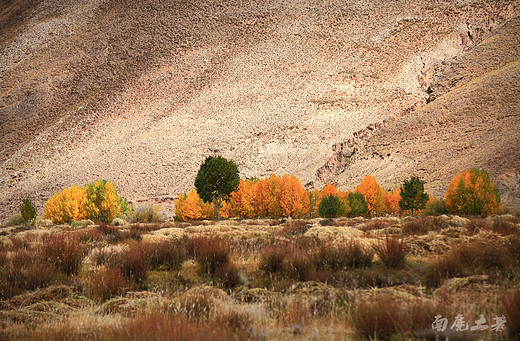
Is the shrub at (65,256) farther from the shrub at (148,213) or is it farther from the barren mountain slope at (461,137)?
the barren mountain slope at (461,137)

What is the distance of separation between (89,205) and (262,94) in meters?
61.2

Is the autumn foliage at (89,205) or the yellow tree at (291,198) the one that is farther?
the yellow tree at (291,198)

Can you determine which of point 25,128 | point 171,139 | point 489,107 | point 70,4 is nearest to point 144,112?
point 171,139

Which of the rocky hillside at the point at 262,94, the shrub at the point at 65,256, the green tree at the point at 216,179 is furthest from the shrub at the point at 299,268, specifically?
the rocky hillside at the point at 262,94

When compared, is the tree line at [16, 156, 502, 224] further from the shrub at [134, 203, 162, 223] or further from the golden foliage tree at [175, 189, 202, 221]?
the shrub at [134, 203, 162, 223]

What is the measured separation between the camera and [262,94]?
10569 centimetres

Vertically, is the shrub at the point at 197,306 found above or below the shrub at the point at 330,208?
above

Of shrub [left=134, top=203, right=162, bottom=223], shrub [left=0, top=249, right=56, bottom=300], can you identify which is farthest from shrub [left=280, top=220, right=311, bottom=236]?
shrub [left=134, top=203, right=162, bottom=223]

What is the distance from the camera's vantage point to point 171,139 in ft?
307

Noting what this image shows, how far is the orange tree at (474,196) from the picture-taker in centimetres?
5028

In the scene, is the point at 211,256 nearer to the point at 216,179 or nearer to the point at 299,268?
the point at 299,268

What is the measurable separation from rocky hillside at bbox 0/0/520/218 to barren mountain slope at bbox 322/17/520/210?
367 millimetres

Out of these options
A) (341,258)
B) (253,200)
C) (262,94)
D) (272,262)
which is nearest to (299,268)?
(272,262)

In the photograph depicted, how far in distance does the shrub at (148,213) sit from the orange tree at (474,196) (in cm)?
4702
